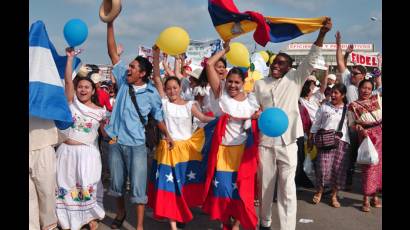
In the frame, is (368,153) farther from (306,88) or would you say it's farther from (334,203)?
(306,88)

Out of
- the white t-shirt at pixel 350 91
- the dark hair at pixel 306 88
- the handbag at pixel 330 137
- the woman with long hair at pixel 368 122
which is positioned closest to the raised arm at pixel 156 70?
the handbag at pixel 330 137

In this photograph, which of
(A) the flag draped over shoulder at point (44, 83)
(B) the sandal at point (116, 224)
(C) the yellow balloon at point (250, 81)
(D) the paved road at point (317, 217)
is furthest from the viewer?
(C) the yellow balloon at point (250, 81)

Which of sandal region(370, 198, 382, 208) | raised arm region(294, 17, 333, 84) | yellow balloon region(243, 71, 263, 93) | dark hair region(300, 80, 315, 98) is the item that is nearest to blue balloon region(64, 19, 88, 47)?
raised arm region(294, 17, 333, 84)

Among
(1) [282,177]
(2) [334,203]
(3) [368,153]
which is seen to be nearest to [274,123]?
(1) [282,177]

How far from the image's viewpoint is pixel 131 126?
4.16 metres

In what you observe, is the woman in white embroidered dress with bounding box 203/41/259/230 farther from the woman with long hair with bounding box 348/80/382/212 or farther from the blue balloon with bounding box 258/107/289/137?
the woman with long hair with bounding box 348/80/382/212

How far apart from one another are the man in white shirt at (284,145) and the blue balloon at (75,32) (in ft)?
6.52

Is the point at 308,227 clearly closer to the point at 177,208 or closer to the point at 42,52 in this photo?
the point at 177,208

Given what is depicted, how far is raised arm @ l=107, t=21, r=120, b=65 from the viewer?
14.0ft

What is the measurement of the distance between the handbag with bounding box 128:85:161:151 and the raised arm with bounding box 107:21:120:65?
14.5 inches

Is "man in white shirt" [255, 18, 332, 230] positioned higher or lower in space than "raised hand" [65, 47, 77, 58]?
lower

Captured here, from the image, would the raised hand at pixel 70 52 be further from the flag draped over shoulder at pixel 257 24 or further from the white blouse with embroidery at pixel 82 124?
the flag draped over shoulder at pixel 257 24

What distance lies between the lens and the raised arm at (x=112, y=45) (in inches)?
168

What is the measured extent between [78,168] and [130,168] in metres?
0.57
